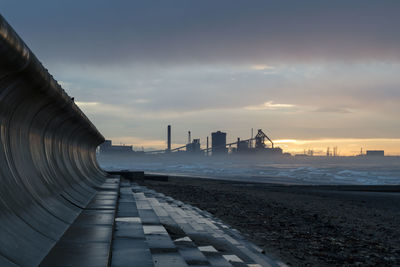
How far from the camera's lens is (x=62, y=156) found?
7.17 m

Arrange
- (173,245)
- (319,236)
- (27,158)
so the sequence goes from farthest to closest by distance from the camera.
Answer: (319,236), (173,245), (27,158)

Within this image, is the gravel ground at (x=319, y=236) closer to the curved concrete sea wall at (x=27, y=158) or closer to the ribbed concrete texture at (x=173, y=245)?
the ribbed concrete texture at (x=173, y=245)

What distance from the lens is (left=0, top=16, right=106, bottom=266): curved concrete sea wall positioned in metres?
2.72

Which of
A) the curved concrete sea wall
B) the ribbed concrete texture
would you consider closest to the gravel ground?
the ribbed concrete texture

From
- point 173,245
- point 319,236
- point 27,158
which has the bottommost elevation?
point 319,236

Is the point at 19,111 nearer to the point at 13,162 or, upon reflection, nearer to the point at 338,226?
the point at 13,162

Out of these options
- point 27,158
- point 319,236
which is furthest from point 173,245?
point 319,236

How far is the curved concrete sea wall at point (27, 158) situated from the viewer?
2.72 meters

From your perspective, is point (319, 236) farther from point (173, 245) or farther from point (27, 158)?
point (27, 158)

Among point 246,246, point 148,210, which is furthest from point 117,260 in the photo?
point 148,210

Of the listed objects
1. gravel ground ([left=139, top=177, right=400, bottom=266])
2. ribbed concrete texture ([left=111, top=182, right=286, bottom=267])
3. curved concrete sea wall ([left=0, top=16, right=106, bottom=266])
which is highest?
Result: curved concrete sea wall ([left=0, top=16, right=106, bottom=266])

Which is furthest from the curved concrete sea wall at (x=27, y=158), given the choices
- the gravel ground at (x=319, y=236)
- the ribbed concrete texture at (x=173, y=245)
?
the gravel ground at (x=319, y=236)

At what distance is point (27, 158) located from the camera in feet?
14.0

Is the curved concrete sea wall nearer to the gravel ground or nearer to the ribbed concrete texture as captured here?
the ribbed concrete texture
